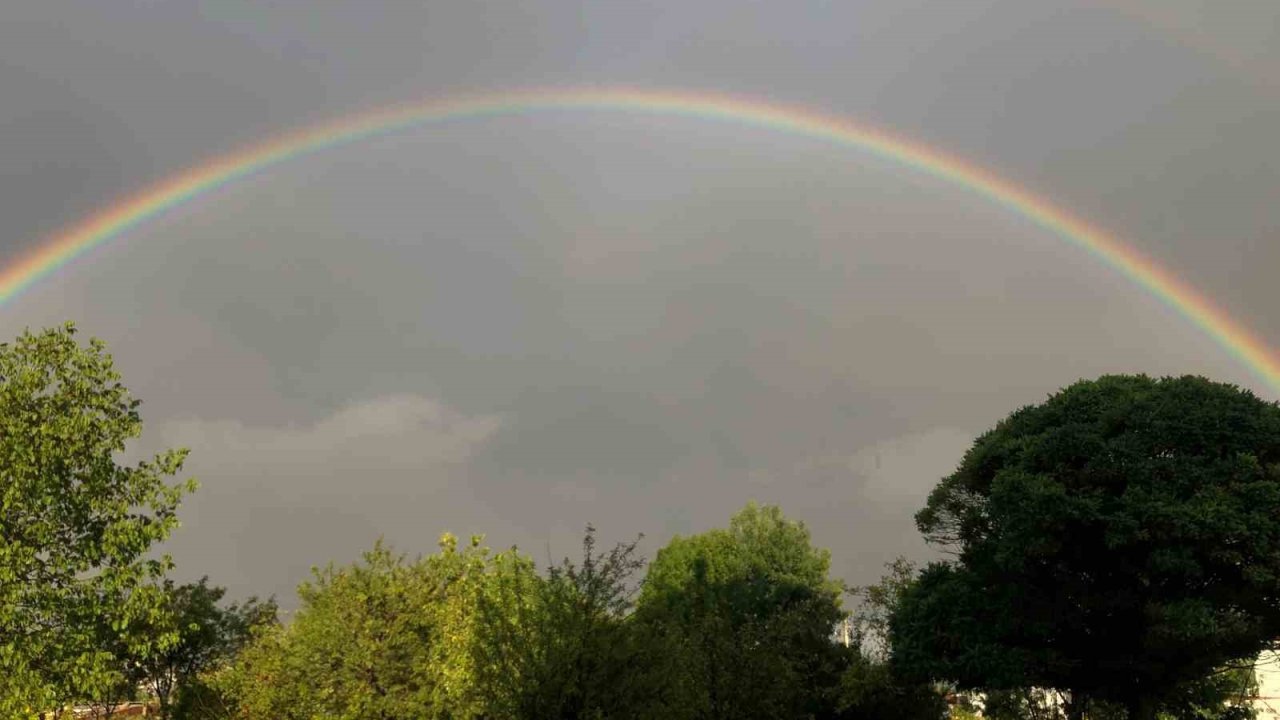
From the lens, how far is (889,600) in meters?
38.9

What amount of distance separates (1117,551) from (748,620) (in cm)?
2042

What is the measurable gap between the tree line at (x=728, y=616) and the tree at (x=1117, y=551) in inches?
3.2

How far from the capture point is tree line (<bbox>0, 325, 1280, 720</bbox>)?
18.0 m

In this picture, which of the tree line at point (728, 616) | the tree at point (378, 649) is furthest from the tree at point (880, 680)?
the tree at point (378, 649)

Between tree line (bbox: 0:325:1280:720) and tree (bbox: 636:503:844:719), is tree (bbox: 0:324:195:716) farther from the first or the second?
tree (bbox: 636:503:844:719)

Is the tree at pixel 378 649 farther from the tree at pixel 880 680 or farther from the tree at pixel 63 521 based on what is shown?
the tree at pixel 880 680

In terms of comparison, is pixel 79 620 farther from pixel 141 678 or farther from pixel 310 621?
pixel 141 678

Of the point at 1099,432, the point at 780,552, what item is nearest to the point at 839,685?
the point at 1099,432

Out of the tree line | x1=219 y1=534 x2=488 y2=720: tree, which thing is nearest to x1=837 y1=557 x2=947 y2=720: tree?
the tree line

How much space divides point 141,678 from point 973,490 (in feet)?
108

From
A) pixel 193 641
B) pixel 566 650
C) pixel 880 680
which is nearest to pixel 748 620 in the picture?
pixel 880 680

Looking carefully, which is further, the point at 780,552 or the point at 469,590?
the point at 780,552

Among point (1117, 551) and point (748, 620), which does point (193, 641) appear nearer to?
point (748, 620)

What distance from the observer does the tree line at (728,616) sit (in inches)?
709
